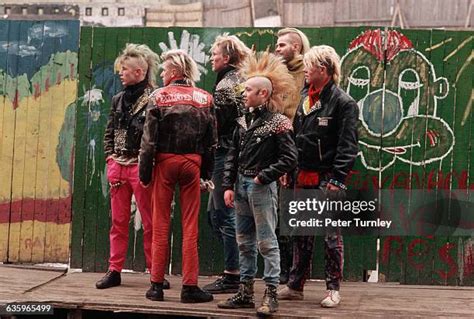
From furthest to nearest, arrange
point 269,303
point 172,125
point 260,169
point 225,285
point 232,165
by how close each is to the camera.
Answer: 1. point 225,285
2. point 172,125
3. point 232,165
4. point 260,169
5. point 269,303

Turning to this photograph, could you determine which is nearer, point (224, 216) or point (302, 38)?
point (224, 216)

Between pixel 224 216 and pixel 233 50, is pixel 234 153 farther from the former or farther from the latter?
pixel 233 50

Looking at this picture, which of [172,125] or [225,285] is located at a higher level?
[172,125]

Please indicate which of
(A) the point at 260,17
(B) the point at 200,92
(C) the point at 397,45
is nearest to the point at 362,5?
(A) the point at 260,17

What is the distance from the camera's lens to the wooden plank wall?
822cm

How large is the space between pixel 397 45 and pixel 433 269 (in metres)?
2.10

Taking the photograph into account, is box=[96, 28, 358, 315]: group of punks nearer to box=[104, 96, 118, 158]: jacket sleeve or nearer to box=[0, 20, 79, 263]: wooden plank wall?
box=[104, 96, 118, 158]: jacket sleeve

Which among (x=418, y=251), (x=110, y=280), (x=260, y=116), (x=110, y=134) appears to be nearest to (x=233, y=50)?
(x=260, y=116)

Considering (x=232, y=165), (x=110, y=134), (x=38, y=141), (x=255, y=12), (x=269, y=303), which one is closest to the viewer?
(x=269, y=303)

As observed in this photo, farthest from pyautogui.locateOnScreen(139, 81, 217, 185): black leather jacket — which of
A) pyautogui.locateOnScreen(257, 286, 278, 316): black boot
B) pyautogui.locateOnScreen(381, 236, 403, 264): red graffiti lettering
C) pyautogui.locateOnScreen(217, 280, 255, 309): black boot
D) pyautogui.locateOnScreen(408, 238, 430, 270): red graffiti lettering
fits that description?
pyautogui.locateOnScreen(408, 238, 430, 270): red graffiti lettering

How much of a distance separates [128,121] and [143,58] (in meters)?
0.57

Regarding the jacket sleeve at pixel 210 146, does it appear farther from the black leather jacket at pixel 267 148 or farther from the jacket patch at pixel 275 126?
the jacket patch at pixel 275 126

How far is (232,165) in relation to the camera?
6562 millimetres

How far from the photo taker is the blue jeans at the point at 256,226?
6297 mm
